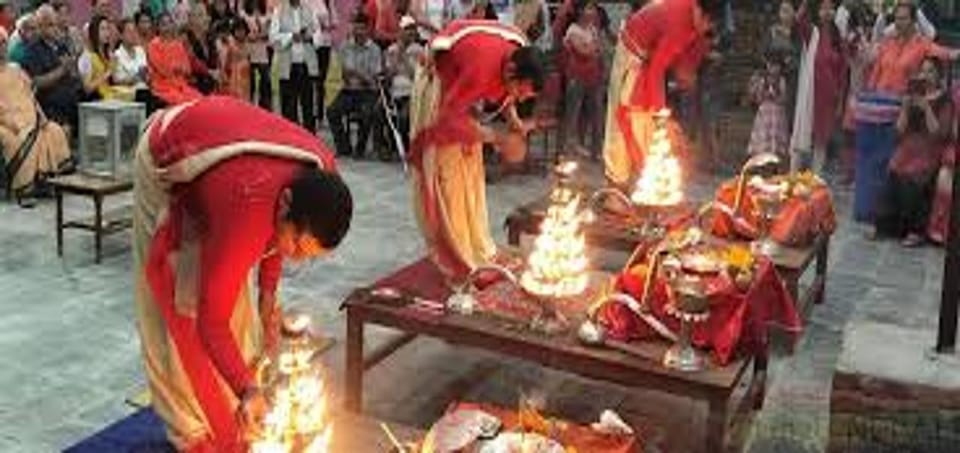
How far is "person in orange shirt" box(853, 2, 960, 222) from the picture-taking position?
827 cm

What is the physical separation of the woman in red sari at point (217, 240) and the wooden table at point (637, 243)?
2.74 metres

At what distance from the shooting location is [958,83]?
8367mm

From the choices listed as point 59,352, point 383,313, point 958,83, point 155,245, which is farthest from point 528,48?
point 958,83

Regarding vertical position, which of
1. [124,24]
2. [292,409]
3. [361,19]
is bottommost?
[292,409]

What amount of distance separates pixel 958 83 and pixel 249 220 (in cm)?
651

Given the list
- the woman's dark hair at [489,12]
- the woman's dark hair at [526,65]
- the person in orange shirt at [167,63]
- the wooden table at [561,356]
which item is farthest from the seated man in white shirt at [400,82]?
the wooden table at [561,356]

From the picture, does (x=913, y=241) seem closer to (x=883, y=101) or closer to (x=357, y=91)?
(x=883, y=101)

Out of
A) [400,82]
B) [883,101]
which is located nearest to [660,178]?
[883,101]

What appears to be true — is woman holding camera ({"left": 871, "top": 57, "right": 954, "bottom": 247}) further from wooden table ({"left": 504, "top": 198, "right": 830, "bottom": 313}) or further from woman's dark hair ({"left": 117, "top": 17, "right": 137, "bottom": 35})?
woman's dark hair ({"left": 117, "top": 17, "right": 137, "bottom": 35})

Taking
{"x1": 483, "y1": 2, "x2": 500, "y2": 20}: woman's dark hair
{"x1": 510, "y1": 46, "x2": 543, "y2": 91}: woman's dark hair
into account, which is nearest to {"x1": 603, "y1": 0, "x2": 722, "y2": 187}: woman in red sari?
{"x1": 510, "y1": 46, "x2": 543, "y2": 91}: woman's dark hair

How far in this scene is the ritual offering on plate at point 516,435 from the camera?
10.6 feet

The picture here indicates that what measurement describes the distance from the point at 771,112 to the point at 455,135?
16.1 ft

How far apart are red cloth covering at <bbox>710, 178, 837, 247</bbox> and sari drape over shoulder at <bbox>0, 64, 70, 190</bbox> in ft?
15.3

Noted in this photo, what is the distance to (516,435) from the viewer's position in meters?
3.24
